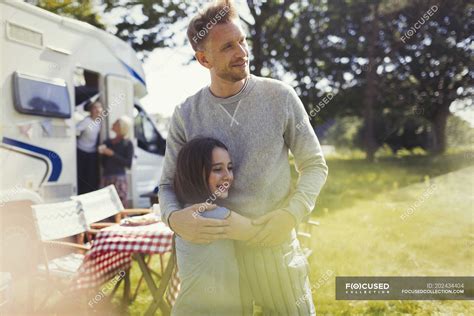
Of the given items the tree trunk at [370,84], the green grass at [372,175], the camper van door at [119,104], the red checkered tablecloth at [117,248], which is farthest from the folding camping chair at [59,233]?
the tree trunk at [370,84]

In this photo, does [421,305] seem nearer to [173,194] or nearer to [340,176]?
[173,194]

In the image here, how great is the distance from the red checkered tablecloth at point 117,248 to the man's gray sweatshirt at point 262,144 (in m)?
1.01

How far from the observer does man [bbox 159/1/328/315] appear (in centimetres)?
147

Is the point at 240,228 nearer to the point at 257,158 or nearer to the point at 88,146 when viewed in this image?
the point at 257,158

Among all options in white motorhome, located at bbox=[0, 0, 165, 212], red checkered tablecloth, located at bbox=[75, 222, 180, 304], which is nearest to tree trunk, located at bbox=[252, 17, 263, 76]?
white motorhome, located at bbox=[0, 0, 165, 212]

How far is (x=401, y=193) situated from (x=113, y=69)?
166 inches

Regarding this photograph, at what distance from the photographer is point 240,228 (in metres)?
1.43

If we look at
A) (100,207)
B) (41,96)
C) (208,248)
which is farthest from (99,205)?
(208,248)

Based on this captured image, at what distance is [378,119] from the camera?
9.51 metres

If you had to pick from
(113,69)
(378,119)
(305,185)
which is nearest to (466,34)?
(305,185)

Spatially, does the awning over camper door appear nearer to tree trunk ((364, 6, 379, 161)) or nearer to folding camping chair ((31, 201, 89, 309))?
folding camping chair ((31, 201, 89, 309))

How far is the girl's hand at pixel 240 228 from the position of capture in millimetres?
1422

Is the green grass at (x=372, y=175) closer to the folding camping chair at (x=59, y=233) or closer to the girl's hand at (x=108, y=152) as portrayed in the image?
the girl's hand at (x=108, y=152)

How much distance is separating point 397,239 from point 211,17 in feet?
10.5
